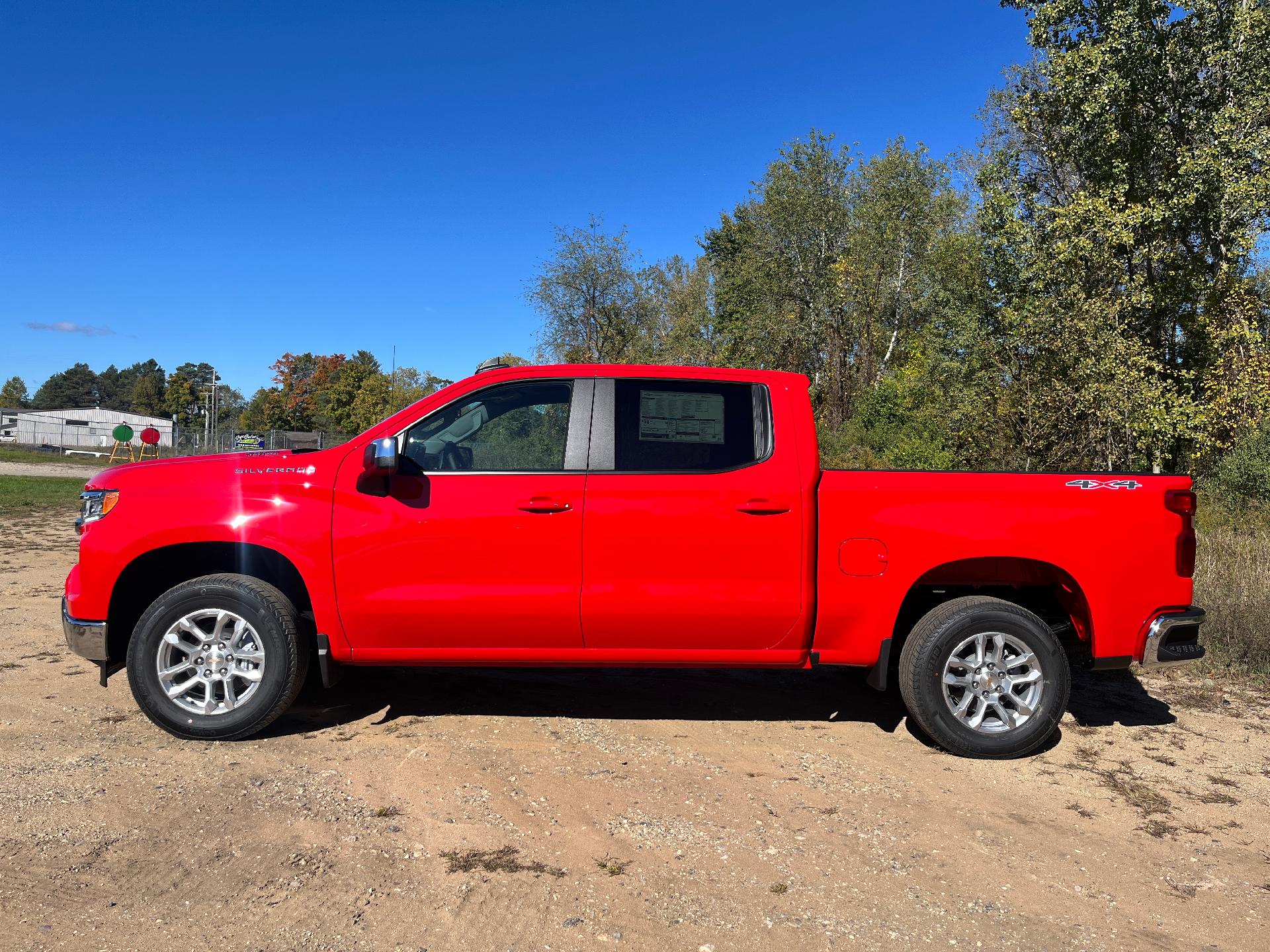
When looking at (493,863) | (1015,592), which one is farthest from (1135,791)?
(493,863)

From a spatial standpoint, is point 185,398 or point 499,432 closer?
point 499,432

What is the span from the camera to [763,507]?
183 inches

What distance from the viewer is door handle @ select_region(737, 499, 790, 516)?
15.2 ft

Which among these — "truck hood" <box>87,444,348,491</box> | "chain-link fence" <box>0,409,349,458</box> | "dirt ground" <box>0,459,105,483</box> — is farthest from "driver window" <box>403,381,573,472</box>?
"chain-link fence" <box>0,409,349,458</box>

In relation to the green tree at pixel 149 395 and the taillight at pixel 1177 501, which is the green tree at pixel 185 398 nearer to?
the green tree at pixel 149 395

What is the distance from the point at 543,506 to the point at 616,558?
1.47 feet

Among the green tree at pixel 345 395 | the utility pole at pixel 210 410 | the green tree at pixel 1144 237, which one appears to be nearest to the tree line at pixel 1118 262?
the green tree at pixel 1144 237

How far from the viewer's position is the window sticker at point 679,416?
15.8 ft

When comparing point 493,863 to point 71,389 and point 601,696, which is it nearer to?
point 601,696

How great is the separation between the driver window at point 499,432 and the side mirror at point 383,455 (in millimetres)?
211

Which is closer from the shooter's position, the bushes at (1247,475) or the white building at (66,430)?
the bushes at (1247,475)

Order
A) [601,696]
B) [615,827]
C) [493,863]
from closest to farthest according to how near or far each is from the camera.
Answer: [493,863], [615,827], [601,696]

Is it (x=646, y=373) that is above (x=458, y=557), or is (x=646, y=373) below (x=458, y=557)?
above

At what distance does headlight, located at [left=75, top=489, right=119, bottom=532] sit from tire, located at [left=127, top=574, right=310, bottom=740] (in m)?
0.54
